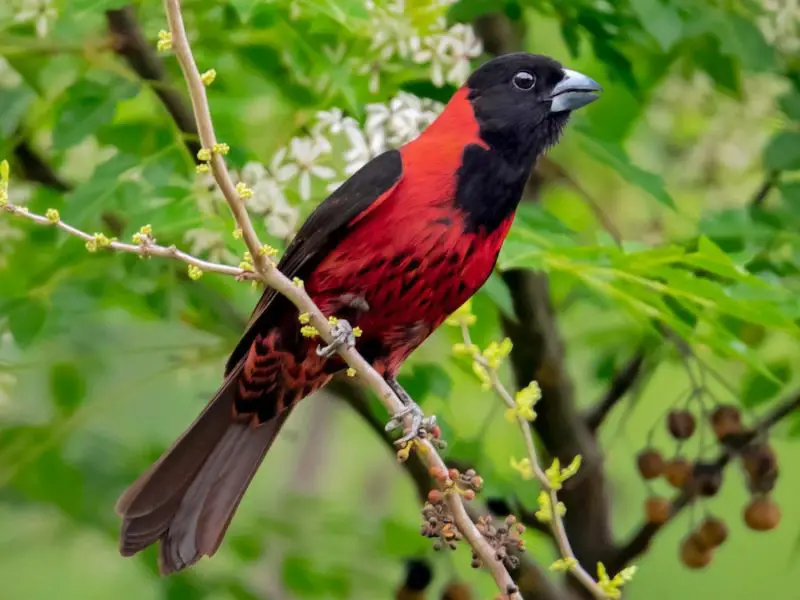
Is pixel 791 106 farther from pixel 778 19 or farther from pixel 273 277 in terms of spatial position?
pixel 273 277

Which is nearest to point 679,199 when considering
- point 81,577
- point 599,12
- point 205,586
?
point 599,12

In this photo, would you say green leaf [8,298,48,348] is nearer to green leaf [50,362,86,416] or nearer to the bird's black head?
green leaf [50,362,86,416]

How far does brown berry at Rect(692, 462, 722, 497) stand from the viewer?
4.23m

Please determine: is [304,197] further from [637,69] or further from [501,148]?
[637,69]

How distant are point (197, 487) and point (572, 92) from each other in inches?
55.9

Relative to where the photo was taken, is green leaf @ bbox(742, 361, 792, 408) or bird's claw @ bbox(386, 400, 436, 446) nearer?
bird's claw @ bbox(386, 400, 436, 446)

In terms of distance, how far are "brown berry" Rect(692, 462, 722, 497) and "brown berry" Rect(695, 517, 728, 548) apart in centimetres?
11

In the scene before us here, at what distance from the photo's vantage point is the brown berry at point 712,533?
410 cm

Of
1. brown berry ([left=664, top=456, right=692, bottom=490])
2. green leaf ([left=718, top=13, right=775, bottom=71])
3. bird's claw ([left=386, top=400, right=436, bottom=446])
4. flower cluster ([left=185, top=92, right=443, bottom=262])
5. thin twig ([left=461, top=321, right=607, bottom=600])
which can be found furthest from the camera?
brown berry ([left=664, top=456, right=692, bottom=490])

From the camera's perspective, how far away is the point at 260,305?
346cm

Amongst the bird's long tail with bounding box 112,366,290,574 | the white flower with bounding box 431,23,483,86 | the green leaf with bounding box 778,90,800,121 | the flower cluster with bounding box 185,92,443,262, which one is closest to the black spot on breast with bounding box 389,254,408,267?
the flower cluster with bounding box 185,92,443,262

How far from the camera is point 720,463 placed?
166 inches

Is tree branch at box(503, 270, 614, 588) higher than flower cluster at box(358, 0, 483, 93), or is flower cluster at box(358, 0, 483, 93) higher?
flower cluster at box(358, 0, 483, 93)

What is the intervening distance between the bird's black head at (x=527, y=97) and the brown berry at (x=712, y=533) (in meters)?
1.19
